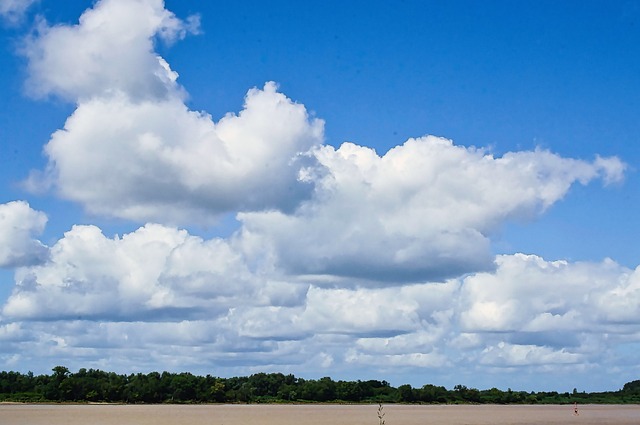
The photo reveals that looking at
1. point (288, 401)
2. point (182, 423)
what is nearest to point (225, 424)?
point (182, 423)

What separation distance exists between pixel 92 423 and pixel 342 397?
418 ft

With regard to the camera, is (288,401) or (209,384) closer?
(209,384)

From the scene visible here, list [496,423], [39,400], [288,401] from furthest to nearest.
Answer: [288,401] → [39,400] → [496,423]

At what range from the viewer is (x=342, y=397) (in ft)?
651

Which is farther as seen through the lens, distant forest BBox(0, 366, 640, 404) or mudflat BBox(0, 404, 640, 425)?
distant forest BBox(0, 366, 640, 404)

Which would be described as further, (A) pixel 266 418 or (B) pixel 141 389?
(B) pixel 141 389

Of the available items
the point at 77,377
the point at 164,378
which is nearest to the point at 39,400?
the point at 77,377

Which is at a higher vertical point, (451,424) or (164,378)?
(164,378)

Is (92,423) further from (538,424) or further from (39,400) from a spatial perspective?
(39,400)

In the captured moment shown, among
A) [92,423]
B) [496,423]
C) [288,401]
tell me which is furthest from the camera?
[288,401]

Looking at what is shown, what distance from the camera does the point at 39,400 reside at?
532 ft

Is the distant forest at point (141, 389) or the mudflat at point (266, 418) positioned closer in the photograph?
the mudflat at point (266, 418)

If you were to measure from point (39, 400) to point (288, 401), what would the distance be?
197ft

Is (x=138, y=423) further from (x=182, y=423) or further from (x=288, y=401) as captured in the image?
(x=288, y=401)
